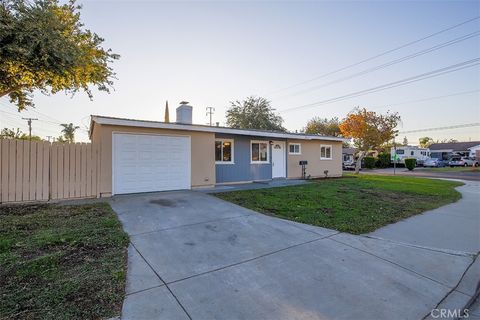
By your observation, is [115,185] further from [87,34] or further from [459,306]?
[459,306]

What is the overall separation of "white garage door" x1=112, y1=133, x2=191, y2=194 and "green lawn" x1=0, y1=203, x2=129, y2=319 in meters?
3.28

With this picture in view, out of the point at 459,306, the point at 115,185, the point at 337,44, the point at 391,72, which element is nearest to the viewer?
the point at 459,306

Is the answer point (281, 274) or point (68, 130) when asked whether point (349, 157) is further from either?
point (68, 130)

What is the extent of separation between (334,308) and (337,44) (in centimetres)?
1403

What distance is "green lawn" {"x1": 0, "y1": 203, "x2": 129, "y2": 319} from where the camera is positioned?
225 centimetres

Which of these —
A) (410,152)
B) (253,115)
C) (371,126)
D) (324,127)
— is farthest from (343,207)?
(410,152)

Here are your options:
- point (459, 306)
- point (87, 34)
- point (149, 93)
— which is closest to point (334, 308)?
point (459, 306)

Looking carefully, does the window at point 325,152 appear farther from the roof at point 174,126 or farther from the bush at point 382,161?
the bush at point 382,161

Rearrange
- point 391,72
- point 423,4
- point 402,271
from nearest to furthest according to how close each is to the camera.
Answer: point 402,271, point 423,4, point 391,72

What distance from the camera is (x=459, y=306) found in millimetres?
2531

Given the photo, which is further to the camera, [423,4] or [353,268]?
[423,4]

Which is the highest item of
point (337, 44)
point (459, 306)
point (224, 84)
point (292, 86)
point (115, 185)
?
point (292, 86)

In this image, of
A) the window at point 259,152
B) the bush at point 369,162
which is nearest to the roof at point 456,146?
the bush at point 369,162

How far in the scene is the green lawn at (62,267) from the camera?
225 centimetres
